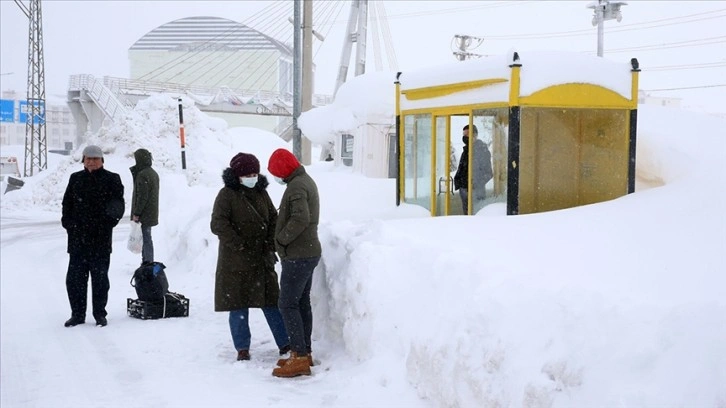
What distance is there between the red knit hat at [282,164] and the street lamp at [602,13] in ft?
47.8

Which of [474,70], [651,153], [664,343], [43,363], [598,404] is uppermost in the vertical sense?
[474,70]

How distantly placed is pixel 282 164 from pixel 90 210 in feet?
8.21

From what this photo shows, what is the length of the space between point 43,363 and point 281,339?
1.89 metres

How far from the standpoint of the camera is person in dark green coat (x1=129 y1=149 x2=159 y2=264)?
8.71 metres

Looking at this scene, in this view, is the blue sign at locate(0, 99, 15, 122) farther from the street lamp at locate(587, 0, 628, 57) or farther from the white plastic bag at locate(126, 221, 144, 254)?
the white plastic bag at locate(126, 221, 144, 254)

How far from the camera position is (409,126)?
10547mm

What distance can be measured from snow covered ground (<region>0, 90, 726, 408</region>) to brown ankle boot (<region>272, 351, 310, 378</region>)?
8cm

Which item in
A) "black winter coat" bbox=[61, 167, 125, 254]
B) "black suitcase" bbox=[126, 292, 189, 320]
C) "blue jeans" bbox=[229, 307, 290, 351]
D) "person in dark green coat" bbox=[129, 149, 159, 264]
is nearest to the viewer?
"blue jeans" bbox=[229, 307, 290, 351]

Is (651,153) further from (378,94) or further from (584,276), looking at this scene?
(378,94)

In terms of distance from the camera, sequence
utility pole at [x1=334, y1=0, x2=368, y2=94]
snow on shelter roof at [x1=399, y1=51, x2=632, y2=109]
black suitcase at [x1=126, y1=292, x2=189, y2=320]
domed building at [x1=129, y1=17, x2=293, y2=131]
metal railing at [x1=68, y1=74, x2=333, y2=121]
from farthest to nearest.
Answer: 1. domed building at [x1=129, y1=17, x2=293, y2=131]
2. metal railing at [x1=68, y1=74, x2=333, y2=121]
3. utility pole at [x1=334, y1=0, x2=368, y2=94]
4. snow on shelter roof at [x1=399, y1=51, x2=632, y2=109]
5. black suitcase at [x1=126, y1=292, x2=189, y2=320]

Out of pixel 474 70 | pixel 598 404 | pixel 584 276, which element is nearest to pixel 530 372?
pixel 598 404

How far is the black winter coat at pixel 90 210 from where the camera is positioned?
682 centimetres

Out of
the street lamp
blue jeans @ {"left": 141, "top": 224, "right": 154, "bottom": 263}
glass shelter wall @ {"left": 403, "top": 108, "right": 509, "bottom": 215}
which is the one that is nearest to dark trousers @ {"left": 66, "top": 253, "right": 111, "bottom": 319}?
blue jeans @ {"left": 141, "top": 224, "right": 154, "bottom": 263}

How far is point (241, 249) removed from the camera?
5.68 meters
